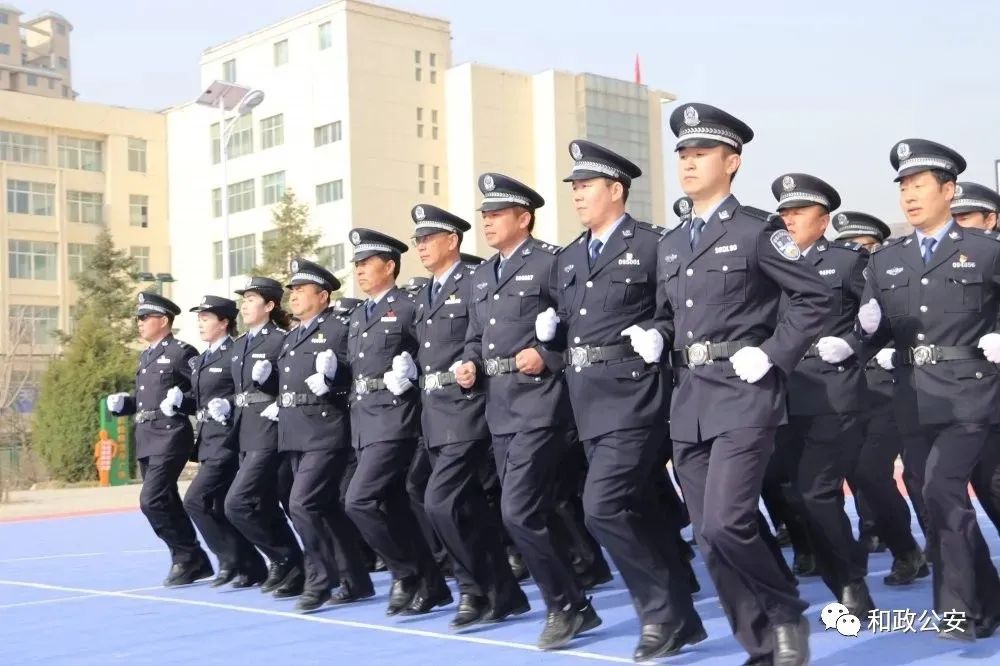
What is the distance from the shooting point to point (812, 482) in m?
7.23

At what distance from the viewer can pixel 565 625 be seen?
695 centimetres

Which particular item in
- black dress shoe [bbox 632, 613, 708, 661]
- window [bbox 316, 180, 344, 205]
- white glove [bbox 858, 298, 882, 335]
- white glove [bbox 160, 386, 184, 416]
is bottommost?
black dress shoe [bbox 632, 613, 708, 661]

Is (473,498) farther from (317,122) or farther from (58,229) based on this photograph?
(58,229)

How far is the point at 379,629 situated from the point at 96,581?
13.5ft

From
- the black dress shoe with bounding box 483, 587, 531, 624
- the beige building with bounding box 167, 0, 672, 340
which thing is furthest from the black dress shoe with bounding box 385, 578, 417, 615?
the beige building with bounding box 167, 0, 672, 340

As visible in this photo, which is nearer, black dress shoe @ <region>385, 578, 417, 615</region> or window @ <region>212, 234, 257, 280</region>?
black dress shoe @ <region>385, 578, 417, 615</region>

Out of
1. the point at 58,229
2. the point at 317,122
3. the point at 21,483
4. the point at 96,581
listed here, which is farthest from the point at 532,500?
the point at 58,229

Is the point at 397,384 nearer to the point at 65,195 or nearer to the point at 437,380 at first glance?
the point at 437,380

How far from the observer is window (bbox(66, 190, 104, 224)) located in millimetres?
65000

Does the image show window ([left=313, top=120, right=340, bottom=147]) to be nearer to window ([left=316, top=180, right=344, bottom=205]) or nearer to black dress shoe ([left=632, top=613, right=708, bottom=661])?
window ([left=316, top=180, right=344, bottom=205])

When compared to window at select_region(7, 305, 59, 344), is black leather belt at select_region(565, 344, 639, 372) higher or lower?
lower

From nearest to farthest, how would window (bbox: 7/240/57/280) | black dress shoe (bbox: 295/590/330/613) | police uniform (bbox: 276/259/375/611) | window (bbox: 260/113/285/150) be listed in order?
black dress shoe (bbox: 295/590/330/613), police uniform (bbox: 276/259/375/611), window (bbox: 260/113/285/150), window (bbox: 7/240/57/280)

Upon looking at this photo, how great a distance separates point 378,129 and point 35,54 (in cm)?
7210

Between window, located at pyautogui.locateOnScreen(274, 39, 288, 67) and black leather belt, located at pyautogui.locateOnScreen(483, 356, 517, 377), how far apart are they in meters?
54.7
